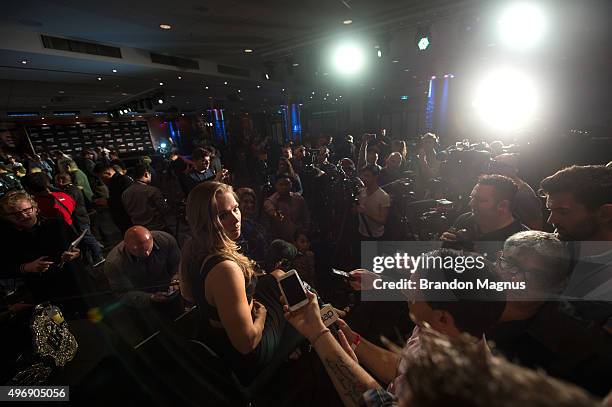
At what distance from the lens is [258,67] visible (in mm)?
8836

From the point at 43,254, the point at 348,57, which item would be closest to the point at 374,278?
the point at 43,254

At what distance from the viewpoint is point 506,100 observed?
7961 millimetres

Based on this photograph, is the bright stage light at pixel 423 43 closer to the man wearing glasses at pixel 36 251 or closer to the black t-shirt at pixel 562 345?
the black t-shirt at pixel 562 345

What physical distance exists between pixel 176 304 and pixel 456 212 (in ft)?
10.1

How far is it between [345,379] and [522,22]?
6217mm

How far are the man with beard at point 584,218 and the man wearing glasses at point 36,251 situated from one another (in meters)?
3.79

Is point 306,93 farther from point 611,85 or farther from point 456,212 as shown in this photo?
point 456,212

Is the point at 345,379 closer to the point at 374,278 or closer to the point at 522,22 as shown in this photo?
the point at 374,278

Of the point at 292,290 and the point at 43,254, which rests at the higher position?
the point at 292,290

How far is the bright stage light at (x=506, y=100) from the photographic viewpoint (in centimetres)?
698

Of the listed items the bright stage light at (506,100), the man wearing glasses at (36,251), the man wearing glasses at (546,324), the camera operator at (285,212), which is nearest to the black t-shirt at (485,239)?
the man wearing glasses at (546,324)

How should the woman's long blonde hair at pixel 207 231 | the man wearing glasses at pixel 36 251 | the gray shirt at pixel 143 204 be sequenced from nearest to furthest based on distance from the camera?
the woman's long blonde hair at pixel 207 231 → the man wearing glasses at pixel 36 251 → the gray shirt at pixel 143 204

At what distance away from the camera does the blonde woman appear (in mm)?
1265

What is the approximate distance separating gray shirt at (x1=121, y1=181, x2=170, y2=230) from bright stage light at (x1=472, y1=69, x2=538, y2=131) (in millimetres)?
8896
